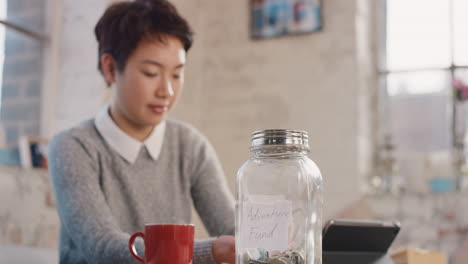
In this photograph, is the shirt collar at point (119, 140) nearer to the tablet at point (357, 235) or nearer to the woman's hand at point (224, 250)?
the woman's hand at point (224, 250)

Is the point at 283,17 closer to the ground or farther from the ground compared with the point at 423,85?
farther from the ground

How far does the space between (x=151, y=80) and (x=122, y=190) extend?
315 mm

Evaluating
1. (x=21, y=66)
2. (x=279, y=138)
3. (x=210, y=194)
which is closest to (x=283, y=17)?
(x=21, y=66)

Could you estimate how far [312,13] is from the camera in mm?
3096

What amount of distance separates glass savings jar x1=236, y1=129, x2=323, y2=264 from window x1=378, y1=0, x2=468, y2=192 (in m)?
2.23

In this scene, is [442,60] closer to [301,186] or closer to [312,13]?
[312,13]

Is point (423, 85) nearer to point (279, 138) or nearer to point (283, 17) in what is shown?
point (283, 17)

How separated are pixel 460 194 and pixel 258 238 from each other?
2246mm

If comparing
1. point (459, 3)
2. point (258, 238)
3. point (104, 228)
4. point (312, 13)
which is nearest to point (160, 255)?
point (258, 238)

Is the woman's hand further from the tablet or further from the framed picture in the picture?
the framed picture

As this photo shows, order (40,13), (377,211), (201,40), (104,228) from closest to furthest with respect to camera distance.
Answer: (104,228)
(40,13)
(377,211)
(201,40)

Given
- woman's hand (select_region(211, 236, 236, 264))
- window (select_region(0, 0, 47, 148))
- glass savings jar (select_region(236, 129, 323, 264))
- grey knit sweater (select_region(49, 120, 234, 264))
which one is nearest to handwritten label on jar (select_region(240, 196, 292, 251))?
glass savings jar (select_region(236, 129, 323, 264))

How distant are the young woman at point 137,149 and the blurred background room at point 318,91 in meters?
0.97

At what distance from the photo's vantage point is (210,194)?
157 centimetres
